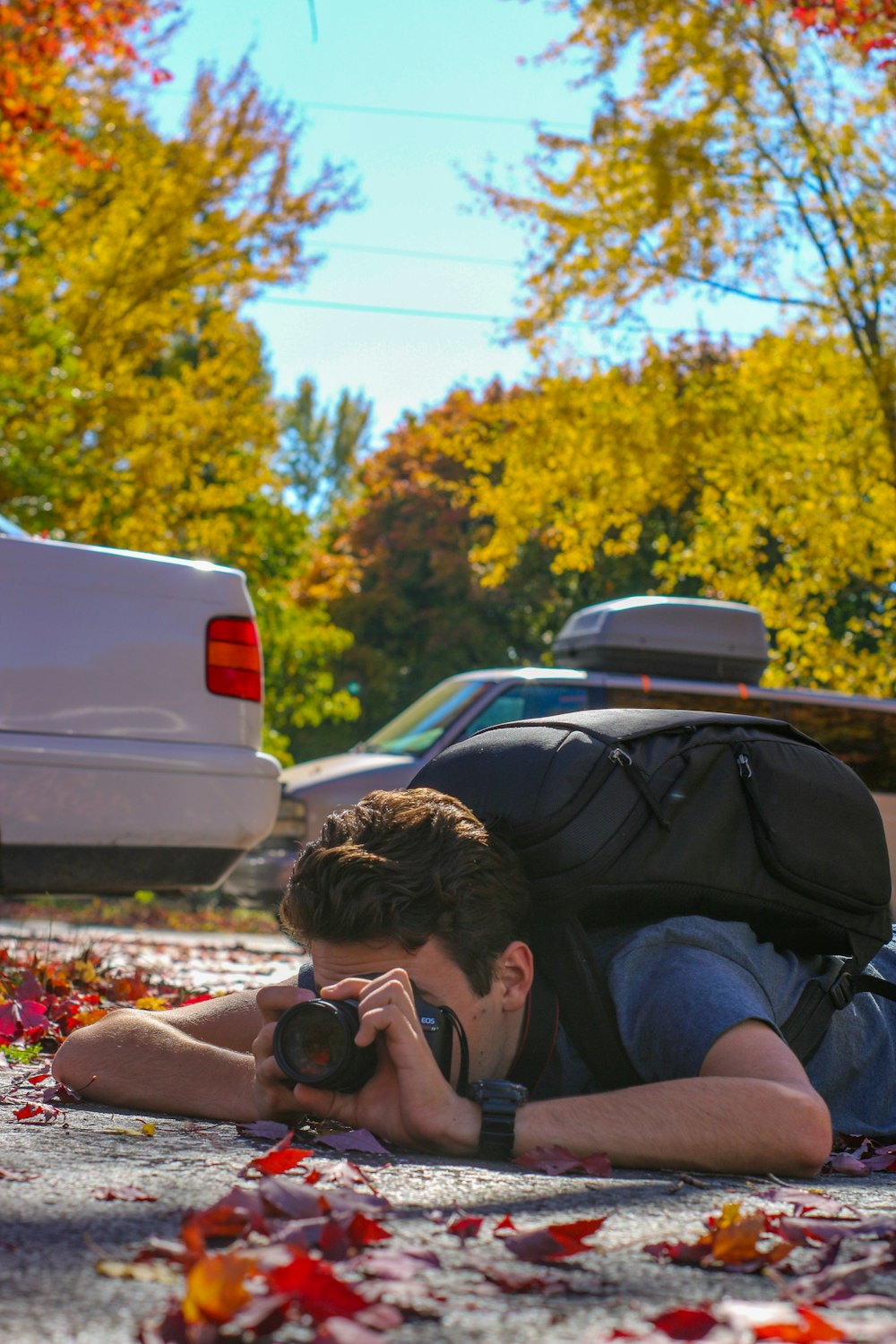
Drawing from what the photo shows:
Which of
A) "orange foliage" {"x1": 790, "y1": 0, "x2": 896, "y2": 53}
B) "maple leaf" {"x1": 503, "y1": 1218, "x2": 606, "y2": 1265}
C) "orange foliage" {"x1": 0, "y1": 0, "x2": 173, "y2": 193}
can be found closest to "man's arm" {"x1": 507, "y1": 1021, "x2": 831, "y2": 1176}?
"maple leaf" {"x1": 503, "y1": 1218, "x2": 606, "y2": 1265}

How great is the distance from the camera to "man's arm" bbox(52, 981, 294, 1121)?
2.65 meters

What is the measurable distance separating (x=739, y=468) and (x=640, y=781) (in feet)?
35.8

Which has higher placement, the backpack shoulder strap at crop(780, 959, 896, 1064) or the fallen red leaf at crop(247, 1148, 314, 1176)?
the backpack shoulder strap at crop(780, 959, 896, 1064)

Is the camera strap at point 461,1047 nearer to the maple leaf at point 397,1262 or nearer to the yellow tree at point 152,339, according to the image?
the maple leaf at point 397,1262

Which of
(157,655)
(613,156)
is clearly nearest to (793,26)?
(613,156)

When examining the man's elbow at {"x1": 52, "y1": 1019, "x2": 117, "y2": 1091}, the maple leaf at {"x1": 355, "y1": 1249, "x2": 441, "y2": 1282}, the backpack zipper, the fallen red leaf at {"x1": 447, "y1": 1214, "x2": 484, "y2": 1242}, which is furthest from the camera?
the man's elbow at {"x1": 52, "y1": 1019, "x2": 117, "y2": 1091}

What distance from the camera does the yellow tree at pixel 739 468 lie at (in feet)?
41.2

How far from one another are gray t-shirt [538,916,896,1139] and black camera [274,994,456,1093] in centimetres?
31

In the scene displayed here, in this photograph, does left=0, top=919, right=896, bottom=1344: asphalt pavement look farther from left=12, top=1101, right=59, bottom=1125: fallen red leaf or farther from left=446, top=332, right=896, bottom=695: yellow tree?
left=446, top=332, right=896, bottom=695: yellow tree

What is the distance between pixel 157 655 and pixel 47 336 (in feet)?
21.9

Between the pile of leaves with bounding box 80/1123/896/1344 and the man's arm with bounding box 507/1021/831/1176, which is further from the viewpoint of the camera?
the man's arm with bounding box 507/1021/831/1176

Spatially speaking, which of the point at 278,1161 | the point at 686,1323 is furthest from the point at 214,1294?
the point at 278,1161

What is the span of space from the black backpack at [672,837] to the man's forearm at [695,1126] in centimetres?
18

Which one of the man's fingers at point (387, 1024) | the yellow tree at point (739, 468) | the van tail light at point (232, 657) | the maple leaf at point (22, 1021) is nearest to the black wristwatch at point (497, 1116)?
the man's fingers at point (387, 1024)
